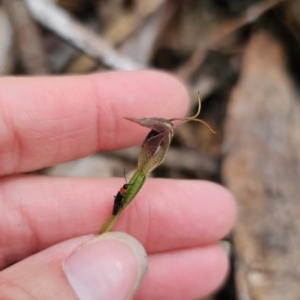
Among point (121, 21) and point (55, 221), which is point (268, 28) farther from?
point (55, 221)

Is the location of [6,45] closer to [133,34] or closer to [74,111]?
[133,34]

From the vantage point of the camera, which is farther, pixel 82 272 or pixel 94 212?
pixel 94 212

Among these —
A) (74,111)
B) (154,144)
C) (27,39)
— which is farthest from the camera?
(27,39)

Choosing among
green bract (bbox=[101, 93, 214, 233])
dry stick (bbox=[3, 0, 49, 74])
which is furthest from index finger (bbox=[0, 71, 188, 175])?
dry stick (bbox=[3, 0, 49, 74])

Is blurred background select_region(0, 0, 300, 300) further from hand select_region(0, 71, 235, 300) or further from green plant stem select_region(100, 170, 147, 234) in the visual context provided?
green plant stem select_region(100, 170, 147, 234)

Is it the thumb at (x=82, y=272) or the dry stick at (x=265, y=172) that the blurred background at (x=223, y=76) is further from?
the thumb at (x=82, y=272)

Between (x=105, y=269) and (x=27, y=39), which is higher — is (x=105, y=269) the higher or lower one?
the lower one

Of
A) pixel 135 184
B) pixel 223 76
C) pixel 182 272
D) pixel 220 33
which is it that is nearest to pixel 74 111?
pixel 135 184
